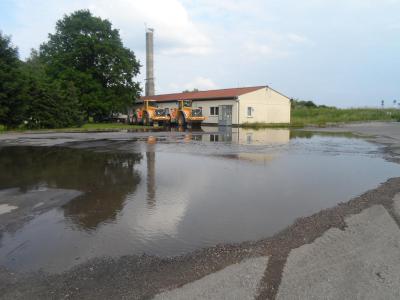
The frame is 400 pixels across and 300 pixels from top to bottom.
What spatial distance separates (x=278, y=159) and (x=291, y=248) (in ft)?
29.5

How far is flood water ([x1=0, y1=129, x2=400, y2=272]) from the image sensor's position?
5.44 metres

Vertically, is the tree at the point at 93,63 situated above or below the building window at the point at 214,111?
above

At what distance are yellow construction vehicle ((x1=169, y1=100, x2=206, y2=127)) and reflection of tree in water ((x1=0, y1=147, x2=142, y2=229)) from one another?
24041 mm

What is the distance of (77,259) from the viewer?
488 centimetres

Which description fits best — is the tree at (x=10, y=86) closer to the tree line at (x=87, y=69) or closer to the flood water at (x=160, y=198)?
the tree line at (x=87, y=69)

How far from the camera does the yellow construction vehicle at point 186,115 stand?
3991 centimetres

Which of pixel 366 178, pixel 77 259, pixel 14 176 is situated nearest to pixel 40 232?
pixel 77 259

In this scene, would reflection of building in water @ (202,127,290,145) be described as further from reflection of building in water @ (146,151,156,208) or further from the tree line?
the tree line

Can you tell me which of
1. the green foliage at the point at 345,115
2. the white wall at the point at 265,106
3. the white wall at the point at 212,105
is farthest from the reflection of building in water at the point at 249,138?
the green foliage at the point at 345,115

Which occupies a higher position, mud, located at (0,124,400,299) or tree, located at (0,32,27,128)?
tree, located at (0,32,27,128)


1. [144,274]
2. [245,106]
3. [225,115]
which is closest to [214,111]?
A: [225,115]

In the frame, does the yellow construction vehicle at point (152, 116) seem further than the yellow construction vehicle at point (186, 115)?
Yes

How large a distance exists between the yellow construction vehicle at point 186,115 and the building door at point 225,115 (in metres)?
2.87

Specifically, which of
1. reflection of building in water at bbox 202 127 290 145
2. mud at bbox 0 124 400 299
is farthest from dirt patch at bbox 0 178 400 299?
reflection of building in water at bbox 202 127 290 145
